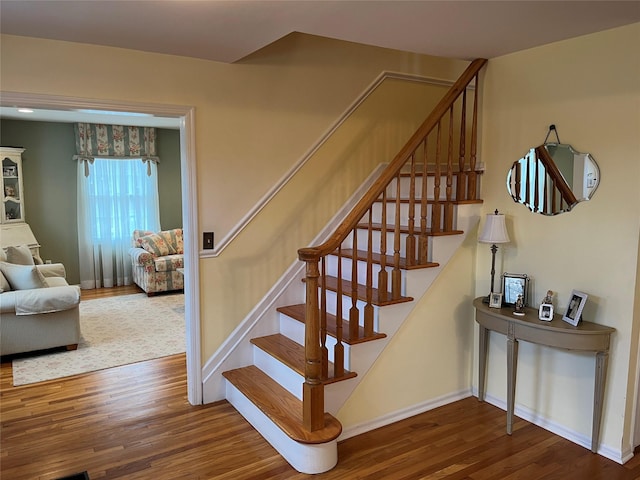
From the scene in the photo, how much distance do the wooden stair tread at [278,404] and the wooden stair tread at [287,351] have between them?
19 centimetres

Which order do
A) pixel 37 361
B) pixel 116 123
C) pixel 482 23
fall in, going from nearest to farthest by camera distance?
pixel 482 23
pixel 37 361
pixel 116 123

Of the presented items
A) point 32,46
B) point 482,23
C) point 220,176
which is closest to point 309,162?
point 220,176

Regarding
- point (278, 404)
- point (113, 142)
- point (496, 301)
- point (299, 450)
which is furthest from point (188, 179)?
point (113, 142)

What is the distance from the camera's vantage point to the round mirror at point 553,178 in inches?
106

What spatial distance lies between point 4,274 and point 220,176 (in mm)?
2621

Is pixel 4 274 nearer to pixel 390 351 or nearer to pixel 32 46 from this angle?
pixel 32 46

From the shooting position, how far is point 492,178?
323cm

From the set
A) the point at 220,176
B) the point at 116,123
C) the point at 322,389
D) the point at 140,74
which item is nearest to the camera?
the point at 322,389

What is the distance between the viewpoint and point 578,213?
9.01 ft

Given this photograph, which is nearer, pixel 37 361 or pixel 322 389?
pixel 322 389

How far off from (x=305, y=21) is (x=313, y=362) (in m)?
1.73

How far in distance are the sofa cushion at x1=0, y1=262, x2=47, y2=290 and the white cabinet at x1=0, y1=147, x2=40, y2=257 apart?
1824 mm

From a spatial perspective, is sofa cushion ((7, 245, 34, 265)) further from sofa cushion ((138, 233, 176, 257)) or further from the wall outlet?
the wall outlet

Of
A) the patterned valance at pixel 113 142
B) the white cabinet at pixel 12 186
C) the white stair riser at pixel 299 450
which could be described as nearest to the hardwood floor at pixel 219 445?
the white stair riser at pixel 299 450
